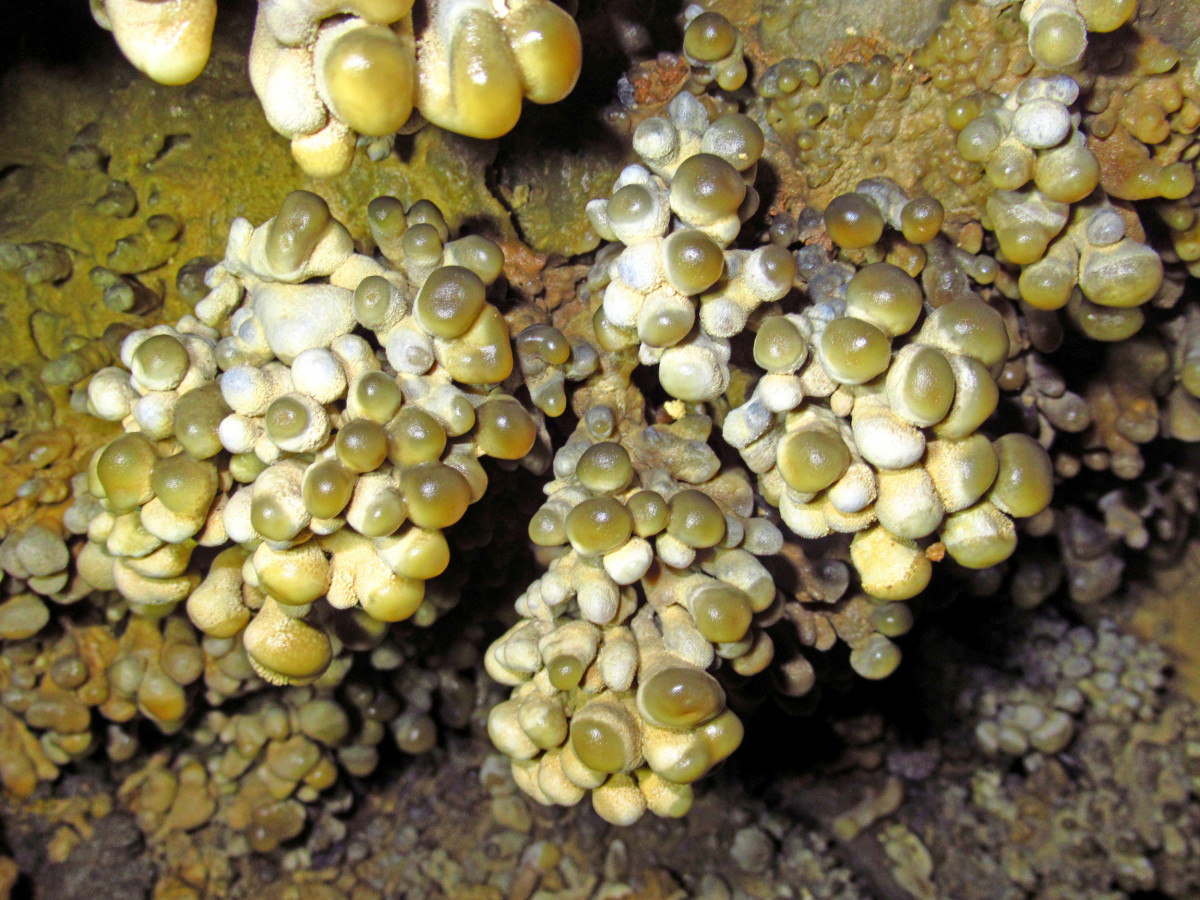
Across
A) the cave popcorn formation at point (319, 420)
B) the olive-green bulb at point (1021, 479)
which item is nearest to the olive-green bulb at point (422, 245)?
the cave popcorn formation at point (319, 420)

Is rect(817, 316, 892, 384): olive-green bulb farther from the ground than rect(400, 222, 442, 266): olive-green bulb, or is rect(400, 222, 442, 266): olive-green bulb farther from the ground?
rect(817, 316, 892, 384): olive-green bulb

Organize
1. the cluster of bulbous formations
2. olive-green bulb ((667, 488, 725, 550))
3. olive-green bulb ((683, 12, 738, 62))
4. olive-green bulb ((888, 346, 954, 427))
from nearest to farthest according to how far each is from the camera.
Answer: the cluster of bulbous formations < olive-green bulb ((888, 346, 954, 427)) < olive-green bulb ((667, 488, 725, 550)) < olive-green bulb ((683, 12, 738, 62))

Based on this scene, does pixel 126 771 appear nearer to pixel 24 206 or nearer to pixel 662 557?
pixel 24 206

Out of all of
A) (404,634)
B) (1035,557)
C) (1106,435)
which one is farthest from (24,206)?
(1035,557)

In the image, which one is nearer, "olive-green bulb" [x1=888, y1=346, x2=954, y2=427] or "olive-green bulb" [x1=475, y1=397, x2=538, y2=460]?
"olive-green bulb" [x1=888, y1=346, x2=954, y2=427]

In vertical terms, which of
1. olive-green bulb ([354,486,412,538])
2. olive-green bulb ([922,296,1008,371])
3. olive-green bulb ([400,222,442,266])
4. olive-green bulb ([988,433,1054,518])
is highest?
olive-green bulb ([922,296,1008,371])

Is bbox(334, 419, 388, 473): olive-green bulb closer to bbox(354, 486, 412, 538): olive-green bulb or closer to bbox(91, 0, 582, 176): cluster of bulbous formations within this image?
bbox(354, 486, 412, 538): olive-green bulb

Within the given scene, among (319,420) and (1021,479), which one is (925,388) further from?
(319,420)

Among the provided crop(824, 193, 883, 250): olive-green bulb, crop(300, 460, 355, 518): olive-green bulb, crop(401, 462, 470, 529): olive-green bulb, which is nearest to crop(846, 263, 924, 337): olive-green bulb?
crop(824, 193, 883, 250): olive-green bulb
